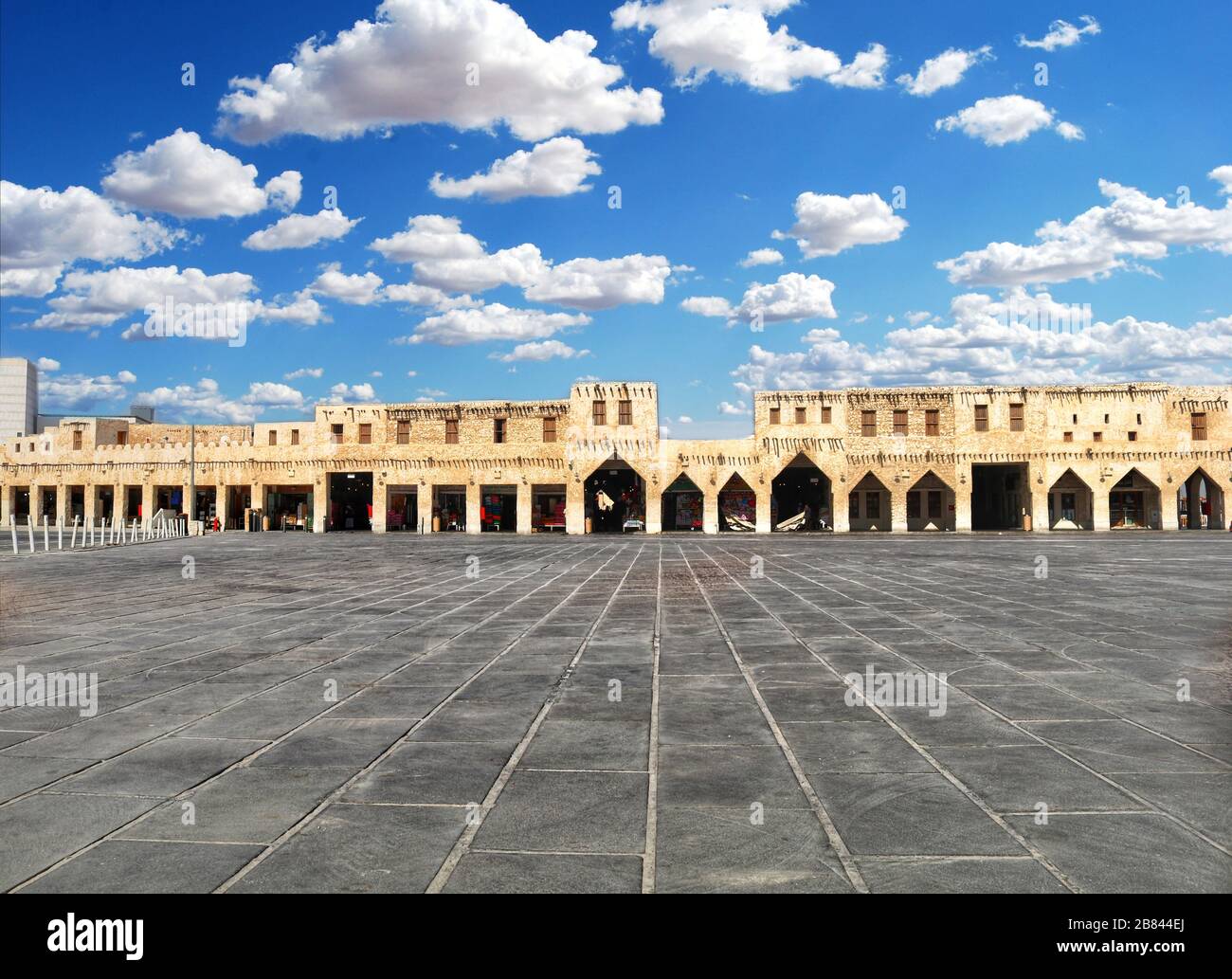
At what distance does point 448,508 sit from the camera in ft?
158

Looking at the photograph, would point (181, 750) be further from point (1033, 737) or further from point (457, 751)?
point (1033, 737)

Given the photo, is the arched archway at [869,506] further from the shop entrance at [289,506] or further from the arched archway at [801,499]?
the shop entrance at [289,506]

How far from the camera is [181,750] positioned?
5102 millimetres

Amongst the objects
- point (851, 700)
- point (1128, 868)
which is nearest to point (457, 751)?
point (851, 700)

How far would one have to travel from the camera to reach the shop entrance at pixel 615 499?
1818 inches

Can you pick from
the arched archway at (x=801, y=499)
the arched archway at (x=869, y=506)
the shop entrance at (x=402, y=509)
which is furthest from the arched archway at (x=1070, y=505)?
the shop entrance at (x=402, y=509)

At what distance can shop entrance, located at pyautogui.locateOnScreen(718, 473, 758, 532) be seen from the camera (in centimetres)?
4569

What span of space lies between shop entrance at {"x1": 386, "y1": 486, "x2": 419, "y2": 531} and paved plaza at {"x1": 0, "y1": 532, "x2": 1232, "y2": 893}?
118 feet

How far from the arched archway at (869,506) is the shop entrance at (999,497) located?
4837 millimetres

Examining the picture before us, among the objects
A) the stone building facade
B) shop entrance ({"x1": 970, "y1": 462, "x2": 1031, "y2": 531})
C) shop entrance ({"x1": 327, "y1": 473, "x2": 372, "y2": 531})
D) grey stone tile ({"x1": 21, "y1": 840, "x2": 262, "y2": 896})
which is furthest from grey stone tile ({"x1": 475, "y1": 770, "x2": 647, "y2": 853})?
shop entrance ({"x1": 327, "y1": 473, "x2": 372, "y2": 531})

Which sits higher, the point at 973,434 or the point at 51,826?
the point at 973,434

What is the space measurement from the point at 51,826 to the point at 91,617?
861cm

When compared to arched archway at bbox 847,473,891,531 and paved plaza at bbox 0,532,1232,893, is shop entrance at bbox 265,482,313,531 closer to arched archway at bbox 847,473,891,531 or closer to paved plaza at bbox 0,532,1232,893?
arched archway at bbox 847,473,891,531
